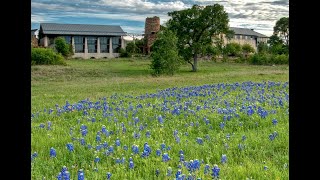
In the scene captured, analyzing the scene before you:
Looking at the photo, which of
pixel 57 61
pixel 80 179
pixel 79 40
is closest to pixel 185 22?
pixel 57 61

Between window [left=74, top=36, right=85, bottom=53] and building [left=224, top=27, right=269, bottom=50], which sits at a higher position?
building [left=224, top=27, right=269, bottom=50]

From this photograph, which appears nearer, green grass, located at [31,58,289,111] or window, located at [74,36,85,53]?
green grass, located at [31,58,289,111]

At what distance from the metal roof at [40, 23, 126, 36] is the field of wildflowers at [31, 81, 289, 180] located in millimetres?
91934

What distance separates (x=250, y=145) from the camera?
6477 millimetres

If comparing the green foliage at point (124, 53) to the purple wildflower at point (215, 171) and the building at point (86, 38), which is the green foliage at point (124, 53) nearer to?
the building at point (86, 38)

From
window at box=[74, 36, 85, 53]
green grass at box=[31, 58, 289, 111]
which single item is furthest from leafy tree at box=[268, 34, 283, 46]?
window at box=[74, 36, 85, 53]

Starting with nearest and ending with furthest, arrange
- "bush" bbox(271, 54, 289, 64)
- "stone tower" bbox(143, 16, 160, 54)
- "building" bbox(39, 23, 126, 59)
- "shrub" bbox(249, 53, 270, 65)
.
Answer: "bush" bbox(271, 54, 289, 64)
"shrub" bbox(249, 53, 270, 65)
"building" bbox(39, 23, 126, 59)
"stone tower" bbox(143, 16, 160, 54)

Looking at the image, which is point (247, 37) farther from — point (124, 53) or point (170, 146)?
point (170, 146)

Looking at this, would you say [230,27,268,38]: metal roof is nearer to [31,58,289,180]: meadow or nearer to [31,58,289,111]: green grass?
[31,58,289,111]: green grass

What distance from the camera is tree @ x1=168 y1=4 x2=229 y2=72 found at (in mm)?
60719

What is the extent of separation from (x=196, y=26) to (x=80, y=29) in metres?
51.5

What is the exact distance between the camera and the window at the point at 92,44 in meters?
→ 103
